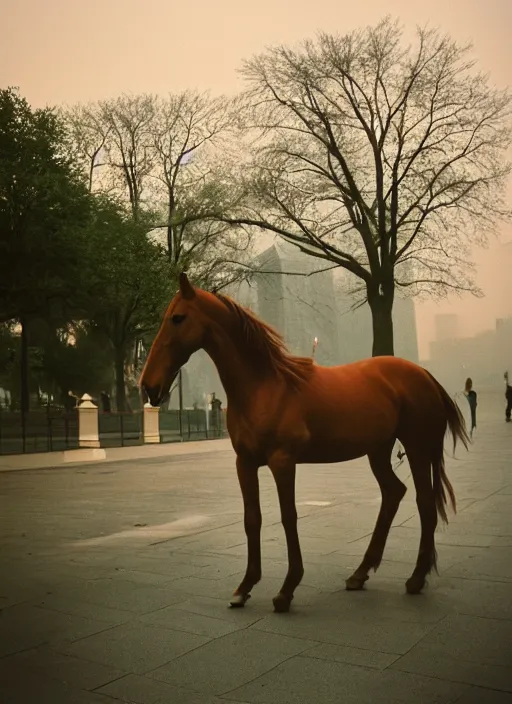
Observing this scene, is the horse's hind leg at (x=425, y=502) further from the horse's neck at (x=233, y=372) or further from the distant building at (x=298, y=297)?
the distant building at (x=298, y=297)

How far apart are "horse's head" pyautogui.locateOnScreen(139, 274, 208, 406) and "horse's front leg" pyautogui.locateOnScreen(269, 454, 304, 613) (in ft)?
2.37

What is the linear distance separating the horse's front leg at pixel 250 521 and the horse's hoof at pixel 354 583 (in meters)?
0.58

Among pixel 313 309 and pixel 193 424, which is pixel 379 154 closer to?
pixel 313 309

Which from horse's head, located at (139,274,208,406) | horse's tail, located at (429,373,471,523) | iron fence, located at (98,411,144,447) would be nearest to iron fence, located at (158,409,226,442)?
iron fence, located at (98,411,144,447)

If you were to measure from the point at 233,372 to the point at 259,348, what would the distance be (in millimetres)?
198

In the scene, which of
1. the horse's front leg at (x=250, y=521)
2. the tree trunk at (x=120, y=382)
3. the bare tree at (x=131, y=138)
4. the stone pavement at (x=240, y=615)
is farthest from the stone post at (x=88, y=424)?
the horse's front leg at (x=250, y=521)

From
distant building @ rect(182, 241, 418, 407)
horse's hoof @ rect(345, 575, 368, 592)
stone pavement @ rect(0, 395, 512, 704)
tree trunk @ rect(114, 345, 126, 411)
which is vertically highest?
distant building @ rect(182, 241, 418, 407)

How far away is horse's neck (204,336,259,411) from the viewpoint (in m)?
3.89

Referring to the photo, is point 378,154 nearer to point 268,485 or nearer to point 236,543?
point 268,485

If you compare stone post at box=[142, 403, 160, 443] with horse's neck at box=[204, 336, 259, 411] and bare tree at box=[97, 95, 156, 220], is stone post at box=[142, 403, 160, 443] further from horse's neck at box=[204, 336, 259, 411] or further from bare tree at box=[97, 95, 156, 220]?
horse's neck at box=[204, 336, 259, 411]

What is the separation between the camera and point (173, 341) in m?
3.86

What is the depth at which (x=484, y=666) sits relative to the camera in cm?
294

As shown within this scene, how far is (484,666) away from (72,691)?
5.45 feet

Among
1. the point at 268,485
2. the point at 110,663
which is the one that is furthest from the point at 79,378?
the point at 110,663
